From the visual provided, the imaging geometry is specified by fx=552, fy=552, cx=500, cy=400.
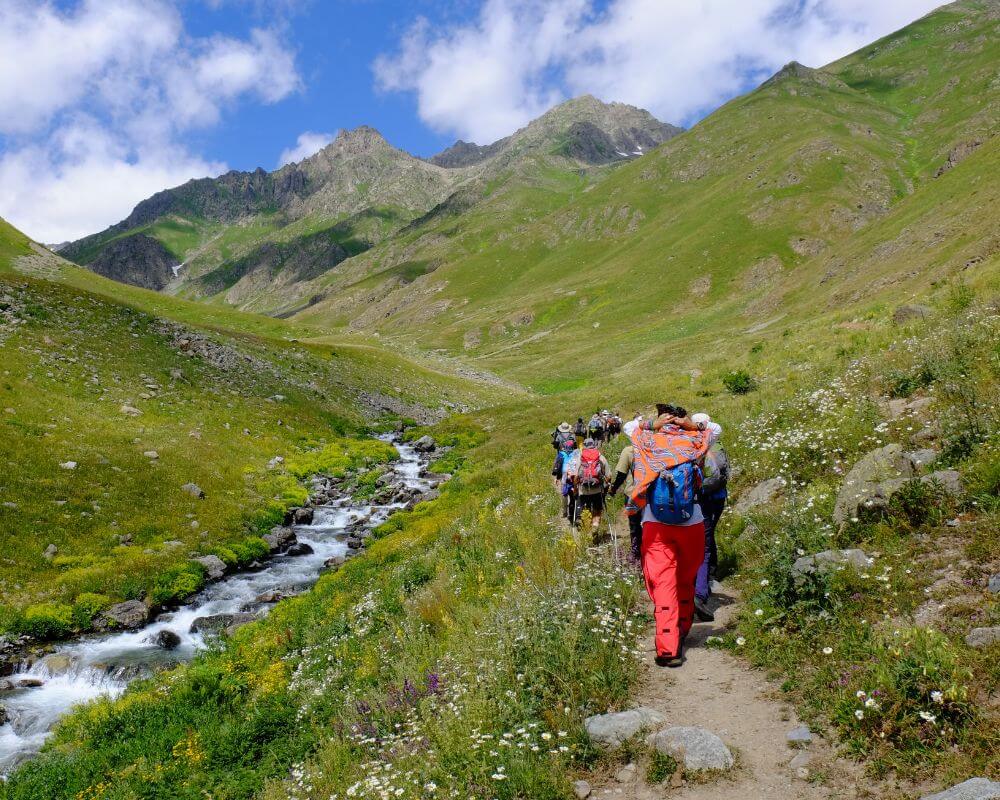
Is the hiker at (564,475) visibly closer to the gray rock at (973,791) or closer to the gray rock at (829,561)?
the gray rock at (829,561)

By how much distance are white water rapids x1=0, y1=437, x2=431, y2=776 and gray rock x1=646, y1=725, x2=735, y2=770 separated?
461 inches

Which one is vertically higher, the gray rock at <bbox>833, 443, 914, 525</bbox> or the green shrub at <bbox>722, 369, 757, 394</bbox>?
the green shrub at <bbox>722, 369, 757, 394</bbox>

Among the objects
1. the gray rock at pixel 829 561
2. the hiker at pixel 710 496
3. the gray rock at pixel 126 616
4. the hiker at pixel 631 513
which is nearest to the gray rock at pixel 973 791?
the gray rock at pixel 829 561

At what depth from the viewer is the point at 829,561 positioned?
24.1 ft

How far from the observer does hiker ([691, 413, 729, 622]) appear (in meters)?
8.77

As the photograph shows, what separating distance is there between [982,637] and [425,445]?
33.6 meters

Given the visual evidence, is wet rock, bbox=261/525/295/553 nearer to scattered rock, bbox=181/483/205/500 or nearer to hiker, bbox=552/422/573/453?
scattered rock, bbox=181/483/205/500

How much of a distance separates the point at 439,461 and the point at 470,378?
3560 centimetres

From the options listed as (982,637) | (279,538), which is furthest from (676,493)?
(279,538)

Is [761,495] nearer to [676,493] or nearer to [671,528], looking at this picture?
[671,528]

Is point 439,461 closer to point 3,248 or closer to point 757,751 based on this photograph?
point 757,751

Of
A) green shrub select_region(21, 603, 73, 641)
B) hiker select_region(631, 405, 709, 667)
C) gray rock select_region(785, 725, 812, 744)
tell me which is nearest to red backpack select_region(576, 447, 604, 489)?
hiker select_region(631, 405, 709, 667)

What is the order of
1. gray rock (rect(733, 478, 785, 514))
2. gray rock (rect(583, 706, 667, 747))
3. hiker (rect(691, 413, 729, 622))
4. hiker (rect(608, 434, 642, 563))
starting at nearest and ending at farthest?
1. gray rock (rect(583, 706, 667, 747))
2. hiker (rect(691, 413, 729, 622))
3. hiker (rect(608, 434, 642, 563))
4. gray rock (rect(733, 478, 785, 514))

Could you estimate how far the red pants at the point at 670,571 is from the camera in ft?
24.1
